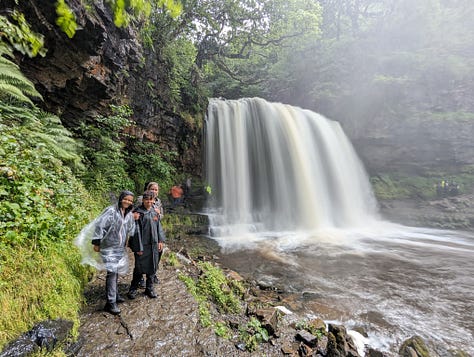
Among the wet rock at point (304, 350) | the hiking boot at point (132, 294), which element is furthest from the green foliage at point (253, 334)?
the hiking boot at point (132, 294)

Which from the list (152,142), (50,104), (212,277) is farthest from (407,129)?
(50,104)

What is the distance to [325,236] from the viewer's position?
10.2 meters

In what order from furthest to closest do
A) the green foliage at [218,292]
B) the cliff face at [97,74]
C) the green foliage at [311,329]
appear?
the cliff face at [97,74] → the green foliage at [218,292] → the green foliage at [311,329]

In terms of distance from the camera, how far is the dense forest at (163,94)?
102 inches

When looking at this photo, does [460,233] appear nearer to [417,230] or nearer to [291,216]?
[417,230]

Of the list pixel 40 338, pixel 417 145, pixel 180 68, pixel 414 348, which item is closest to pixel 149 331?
pixel 40 338

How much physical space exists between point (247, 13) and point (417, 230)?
46.0 ft

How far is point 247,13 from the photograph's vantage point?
1252 cm

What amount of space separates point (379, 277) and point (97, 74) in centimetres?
918

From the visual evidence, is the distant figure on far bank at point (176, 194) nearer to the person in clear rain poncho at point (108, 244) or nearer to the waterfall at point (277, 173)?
the waterfall at point (277, 173)

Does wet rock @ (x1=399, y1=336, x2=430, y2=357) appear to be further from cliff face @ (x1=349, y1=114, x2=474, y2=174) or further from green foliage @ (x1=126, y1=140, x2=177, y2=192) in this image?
cliff face @ (x1=349, y1=114, x2=474, y2=174)

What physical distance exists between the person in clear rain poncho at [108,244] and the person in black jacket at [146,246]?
259mm

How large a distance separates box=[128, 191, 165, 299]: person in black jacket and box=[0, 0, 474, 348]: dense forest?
26.2 inches

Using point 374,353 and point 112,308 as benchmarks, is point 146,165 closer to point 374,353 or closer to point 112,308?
point 112,308
